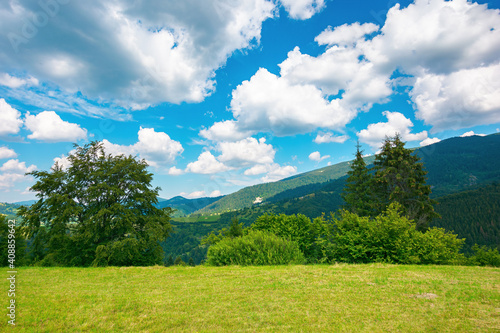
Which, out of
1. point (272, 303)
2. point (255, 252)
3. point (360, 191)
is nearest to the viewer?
point (272, 303)

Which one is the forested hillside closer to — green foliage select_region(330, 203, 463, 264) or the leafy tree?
green foliage select_region(330, 203, 463, 264)

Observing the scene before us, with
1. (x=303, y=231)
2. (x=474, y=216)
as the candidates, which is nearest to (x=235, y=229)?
(x=303, y=231)

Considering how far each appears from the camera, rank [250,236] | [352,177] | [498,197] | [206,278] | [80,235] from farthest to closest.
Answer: [498,197], [352,177], [80,235], [250,236], [206,278]

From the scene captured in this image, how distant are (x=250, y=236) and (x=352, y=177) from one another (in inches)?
797

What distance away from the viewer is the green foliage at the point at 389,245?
15.1 metres

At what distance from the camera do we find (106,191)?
70.3 feet

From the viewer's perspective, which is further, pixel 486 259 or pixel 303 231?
pixel 486 259

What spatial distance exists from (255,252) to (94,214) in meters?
15.1

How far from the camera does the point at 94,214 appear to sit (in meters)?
20.9

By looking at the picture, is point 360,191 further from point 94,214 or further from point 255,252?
point 94,214

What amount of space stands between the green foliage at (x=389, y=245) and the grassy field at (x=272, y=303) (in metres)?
3.87

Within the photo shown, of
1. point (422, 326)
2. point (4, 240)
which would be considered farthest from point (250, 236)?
point (4, 240)

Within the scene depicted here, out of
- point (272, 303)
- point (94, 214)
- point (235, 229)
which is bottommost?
point (272, 303)

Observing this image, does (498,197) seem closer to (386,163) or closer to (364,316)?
(386,163)
